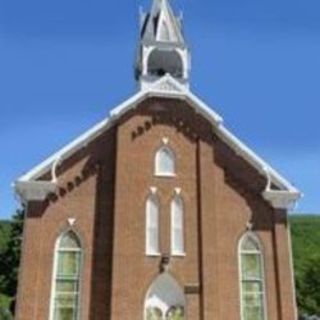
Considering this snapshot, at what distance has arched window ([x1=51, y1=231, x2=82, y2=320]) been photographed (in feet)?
78.0

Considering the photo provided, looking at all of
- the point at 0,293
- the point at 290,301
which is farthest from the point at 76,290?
the point at 0,293

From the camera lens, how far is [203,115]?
88.3 ft

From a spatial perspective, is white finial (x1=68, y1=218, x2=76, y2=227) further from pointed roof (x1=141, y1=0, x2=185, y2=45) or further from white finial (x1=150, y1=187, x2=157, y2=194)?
pointed roof (x1=141, y1=0, x2=185, y2=45)

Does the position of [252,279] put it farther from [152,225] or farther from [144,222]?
[144,222]

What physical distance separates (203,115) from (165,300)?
7119 mm

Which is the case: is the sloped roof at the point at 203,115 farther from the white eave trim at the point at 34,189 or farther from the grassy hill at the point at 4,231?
the grassy hill at the point at 4,231

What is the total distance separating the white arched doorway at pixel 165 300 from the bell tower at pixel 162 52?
319 inches

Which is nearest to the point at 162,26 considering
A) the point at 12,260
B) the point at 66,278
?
the point at 66,278

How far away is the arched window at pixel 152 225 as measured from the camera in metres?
24.9

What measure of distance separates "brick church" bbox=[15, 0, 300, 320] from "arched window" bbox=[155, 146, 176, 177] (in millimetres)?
37

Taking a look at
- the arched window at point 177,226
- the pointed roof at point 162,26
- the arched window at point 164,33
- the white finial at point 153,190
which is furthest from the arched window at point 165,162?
the arched window at point 164,33

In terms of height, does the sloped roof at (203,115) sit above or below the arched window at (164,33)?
below

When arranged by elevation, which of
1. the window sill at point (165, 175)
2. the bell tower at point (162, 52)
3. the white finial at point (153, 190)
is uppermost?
the bell tower at point (162, 52)

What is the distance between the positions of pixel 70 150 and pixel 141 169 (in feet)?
8.72
